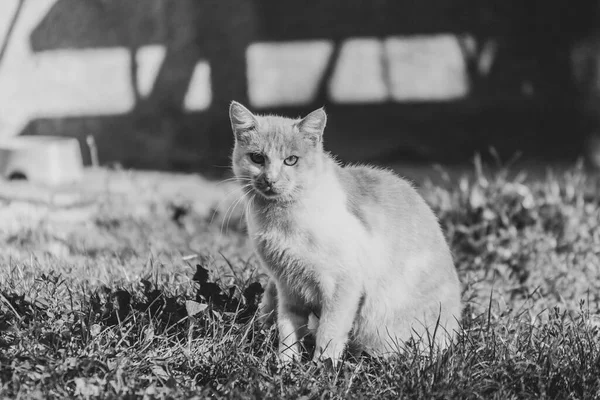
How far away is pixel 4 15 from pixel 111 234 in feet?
9.55

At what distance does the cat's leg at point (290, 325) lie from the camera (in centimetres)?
271

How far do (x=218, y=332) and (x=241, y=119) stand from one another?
2.77 ft

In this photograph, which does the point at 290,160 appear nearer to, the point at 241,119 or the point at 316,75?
the point at 241,119

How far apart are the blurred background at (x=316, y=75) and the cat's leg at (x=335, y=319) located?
152 inches

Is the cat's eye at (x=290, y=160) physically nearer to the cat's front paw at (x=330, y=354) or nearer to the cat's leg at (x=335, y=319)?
the cat's leg at (x=335, y=319)

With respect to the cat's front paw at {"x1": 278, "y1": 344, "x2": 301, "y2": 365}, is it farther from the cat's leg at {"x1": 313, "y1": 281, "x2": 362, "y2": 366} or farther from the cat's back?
the cat's back

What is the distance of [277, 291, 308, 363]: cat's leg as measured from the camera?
107 inches

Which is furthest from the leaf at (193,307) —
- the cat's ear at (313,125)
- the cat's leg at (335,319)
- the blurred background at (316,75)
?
the blurred background at (316,75)

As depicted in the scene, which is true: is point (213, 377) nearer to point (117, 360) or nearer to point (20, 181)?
point (117, 360)

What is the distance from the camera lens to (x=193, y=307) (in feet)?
8.98

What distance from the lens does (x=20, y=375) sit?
94.7 inches

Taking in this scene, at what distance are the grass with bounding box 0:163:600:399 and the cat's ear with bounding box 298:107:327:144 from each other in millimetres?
701

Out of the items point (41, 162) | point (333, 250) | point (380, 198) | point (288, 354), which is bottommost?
point (288, 354)

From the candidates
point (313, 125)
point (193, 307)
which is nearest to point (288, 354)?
point (193, 307)
